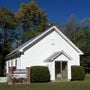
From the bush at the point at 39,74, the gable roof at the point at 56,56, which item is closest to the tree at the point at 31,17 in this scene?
the gable roof at the point at 56,56

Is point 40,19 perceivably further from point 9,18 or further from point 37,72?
point 37,72

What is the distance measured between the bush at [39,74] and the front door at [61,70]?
292 cm

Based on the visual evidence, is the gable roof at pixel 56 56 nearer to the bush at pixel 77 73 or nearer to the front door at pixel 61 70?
the front door at pixel 61 70

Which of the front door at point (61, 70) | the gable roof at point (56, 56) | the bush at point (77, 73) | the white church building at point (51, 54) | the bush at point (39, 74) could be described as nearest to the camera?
the bush at point (39, 74)

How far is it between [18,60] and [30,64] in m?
2.05

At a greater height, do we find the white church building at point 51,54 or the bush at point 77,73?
the white church building at point 51,54

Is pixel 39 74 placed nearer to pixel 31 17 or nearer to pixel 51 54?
pixel 51 54

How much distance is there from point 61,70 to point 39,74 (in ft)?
14.1

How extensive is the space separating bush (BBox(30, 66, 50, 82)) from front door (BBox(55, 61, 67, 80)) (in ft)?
9.58

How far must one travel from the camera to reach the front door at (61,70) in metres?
40.6

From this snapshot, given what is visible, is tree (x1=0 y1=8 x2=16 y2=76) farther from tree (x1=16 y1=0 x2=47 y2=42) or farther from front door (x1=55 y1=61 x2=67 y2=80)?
front door (x1=55 y1=61 x2=67 y2=80)

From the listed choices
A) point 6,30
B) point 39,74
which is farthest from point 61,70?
point 6,30

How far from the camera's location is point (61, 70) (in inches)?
1607

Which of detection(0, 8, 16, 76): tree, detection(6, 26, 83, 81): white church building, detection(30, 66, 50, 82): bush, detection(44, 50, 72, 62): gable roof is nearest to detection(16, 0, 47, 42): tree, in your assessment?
detection(0, 8, 16, 76): tree
